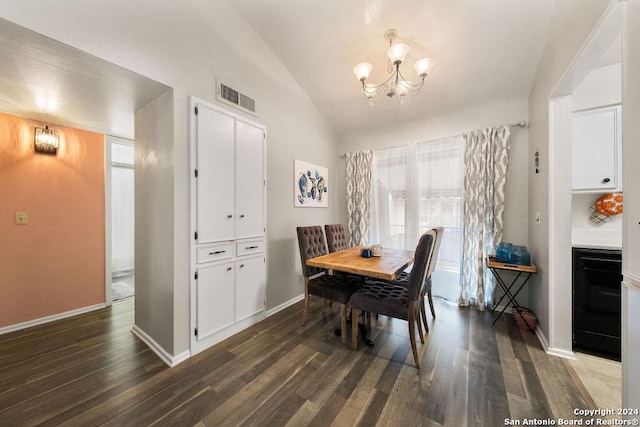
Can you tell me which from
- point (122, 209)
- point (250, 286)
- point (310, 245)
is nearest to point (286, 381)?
point (250, 286)

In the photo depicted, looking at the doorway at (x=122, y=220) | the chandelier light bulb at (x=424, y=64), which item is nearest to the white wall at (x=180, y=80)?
the doorway at (x=122, y=220)

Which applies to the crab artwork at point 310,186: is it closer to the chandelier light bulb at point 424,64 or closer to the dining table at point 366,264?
the dining table at point 366,264

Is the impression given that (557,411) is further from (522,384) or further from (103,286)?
(103,286)

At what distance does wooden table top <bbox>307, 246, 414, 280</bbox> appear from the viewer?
6.16 feet

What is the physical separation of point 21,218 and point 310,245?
10.2 feet

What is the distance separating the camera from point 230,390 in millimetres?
1587

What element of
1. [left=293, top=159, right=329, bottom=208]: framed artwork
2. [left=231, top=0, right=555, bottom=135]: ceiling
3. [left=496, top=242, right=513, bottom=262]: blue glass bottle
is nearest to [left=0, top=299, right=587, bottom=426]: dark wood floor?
[left=496, top=242, right=513, bottom=262]: blue glass bottle

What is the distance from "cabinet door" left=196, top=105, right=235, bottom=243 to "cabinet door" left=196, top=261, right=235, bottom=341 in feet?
1.03

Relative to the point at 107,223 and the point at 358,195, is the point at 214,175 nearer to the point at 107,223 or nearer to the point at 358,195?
the point at 107,223

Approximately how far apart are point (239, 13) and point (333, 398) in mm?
3659

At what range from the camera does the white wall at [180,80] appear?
146 centimetres

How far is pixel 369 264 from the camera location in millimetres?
2127

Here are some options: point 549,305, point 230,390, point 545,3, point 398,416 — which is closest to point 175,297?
point 230,390

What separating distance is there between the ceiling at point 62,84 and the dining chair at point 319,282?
1.97m
